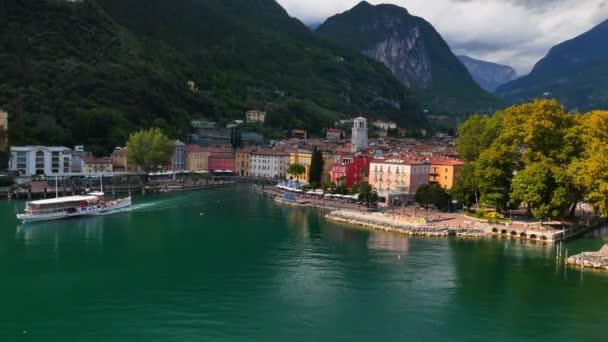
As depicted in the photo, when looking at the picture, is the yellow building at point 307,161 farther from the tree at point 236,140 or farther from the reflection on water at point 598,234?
the reflection on water at point 598,234

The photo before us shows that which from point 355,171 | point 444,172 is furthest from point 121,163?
point 444,172

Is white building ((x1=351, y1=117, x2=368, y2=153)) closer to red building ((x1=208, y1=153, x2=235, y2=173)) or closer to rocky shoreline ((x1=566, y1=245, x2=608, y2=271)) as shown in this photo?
red building ((x1=208, y1=153, x2=235, y2=173))

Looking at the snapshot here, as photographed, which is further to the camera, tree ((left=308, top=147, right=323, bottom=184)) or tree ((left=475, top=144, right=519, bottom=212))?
tree ((left=308, top=147, right=323, bottom=184))

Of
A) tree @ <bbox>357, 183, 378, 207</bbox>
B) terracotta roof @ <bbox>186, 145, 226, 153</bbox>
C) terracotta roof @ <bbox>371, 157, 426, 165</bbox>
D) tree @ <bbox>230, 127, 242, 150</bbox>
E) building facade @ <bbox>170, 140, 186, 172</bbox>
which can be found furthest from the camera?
tree @ <bbox>230, 127, 242, 150</bbox>

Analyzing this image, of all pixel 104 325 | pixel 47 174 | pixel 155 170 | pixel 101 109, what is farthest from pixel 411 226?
pixel 101 109

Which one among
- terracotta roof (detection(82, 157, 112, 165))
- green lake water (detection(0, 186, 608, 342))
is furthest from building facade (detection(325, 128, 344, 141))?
green lake water (detection(0, 186, 608, 342))

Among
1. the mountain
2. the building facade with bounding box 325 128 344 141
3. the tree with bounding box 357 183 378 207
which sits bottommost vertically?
the tree with bounding box 357 183 378 207
